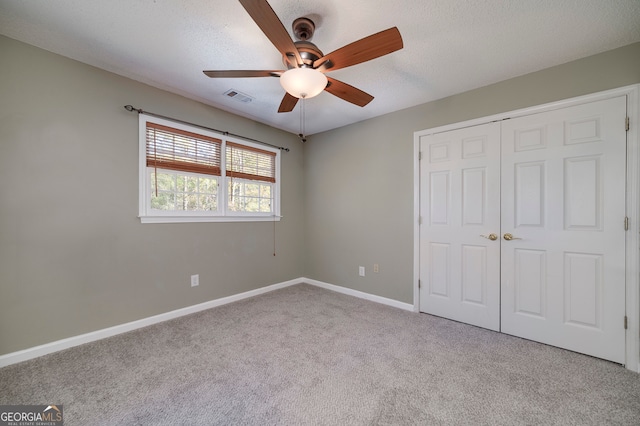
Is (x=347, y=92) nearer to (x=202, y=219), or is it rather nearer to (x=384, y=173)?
(x=384, y=173)

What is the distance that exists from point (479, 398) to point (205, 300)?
2.84 m

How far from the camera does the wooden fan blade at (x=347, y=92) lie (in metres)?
1.90

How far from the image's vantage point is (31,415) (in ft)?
4.83

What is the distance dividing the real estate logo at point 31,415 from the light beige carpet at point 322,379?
4 cm

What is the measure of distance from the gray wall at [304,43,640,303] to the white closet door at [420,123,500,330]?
20cm

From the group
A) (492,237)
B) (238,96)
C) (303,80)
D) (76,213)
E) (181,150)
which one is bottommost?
(492,237)

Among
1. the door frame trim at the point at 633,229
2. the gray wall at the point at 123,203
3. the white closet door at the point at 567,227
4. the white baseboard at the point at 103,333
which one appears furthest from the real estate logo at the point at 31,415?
the door frame trim at the point at 633,229

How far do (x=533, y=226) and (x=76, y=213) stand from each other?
13.7 feet

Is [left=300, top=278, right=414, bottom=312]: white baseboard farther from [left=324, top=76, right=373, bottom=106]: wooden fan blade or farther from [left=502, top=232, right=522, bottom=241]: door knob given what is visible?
[left=324, top=76, right=373, bottom=106]: wooden fan blade

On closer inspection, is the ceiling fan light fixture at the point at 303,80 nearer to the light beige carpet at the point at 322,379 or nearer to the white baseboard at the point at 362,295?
the light beige carpet at the point at 322,379

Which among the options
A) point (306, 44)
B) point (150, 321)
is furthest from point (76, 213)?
point (306, 44)

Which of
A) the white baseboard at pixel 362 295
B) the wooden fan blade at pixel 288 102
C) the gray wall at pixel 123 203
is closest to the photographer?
the gray wall at pixel 123 203

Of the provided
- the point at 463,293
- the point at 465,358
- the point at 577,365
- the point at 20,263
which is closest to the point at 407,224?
the point at 463,293

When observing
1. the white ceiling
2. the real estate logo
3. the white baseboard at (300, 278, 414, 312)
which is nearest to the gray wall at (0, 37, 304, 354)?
the white ceiling
